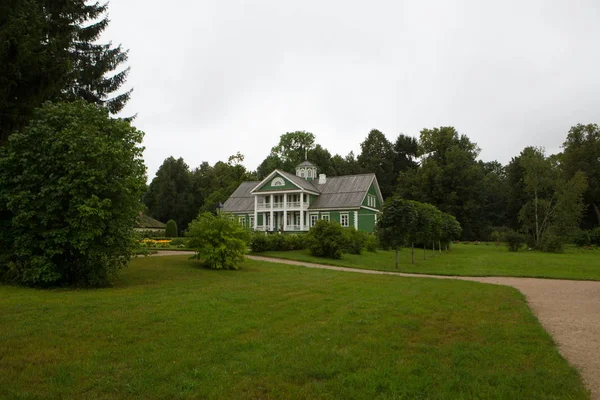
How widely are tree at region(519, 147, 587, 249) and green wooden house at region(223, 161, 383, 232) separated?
1606 centimetres

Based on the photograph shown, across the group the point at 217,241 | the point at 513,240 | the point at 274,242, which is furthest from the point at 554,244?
the point at 217,241

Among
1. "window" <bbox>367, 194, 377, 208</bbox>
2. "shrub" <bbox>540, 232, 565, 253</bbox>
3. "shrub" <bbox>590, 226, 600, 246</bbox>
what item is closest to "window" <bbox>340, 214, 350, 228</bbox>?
"window" <bbox>367, 194, 377, 208</bbox>

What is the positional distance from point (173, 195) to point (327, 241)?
148 feet

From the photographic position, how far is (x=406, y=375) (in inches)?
187

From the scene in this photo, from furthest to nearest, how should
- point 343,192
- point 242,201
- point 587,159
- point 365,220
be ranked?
point 587,159 → point 242,201 → point 343,192 → point 365,220

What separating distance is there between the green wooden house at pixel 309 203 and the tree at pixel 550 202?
1606cm

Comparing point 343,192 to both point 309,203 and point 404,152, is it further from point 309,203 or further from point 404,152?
point 404,152

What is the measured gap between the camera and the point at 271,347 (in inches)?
225

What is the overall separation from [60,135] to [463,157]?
2010 inches

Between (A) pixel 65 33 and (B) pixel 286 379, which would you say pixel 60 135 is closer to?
(A) pixel 65 33

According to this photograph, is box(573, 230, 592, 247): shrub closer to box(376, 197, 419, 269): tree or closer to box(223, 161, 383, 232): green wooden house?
box(223, 161, 383, 232): green wooden house

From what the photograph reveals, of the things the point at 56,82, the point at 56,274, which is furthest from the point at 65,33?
the point at 56,274

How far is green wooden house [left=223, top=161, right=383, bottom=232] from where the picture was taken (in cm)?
4212

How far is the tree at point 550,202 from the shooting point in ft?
132
